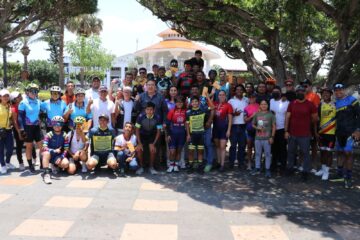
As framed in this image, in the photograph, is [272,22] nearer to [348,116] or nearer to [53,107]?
[348,116]

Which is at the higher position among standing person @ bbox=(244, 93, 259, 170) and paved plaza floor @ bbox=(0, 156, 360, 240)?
standing person @ bbox=(244, 93, 259, 170)

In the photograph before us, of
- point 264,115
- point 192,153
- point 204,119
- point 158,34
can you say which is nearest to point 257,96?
point 264,115

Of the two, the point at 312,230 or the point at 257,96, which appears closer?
the point at 312,230

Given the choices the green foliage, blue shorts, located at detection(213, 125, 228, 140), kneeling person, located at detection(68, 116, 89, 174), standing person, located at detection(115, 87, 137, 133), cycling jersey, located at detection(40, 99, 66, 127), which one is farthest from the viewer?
the green foliage

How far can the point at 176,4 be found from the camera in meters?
A: 12.5

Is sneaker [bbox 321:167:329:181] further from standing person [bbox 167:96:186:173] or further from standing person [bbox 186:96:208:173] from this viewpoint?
standing person [bbox 167:96:186:173]

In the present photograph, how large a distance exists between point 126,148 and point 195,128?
4.89 ft

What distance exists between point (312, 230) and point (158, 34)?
23.7 meters

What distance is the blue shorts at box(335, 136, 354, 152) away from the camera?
24.3 ft

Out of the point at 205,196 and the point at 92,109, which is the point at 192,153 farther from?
the point at 92,109

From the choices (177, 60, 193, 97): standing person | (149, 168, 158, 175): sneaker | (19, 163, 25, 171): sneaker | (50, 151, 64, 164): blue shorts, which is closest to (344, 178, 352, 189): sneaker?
(149, 168, 158, 175): sneaker

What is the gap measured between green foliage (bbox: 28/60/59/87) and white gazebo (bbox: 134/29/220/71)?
35.6m

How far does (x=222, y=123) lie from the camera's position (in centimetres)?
830

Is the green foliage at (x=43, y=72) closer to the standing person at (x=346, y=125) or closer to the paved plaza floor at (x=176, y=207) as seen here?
the paved plaza floor at (x=176, y=207)
